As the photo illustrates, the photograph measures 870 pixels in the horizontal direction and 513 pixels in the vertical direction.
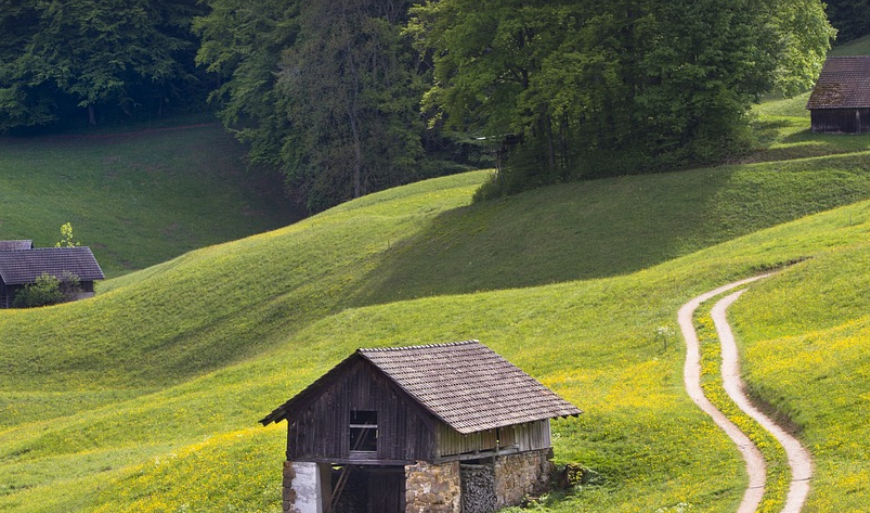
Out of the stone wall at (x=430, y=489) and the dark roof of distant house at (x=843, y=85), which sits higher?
the dark roof of distant house at (x=843, y=85)

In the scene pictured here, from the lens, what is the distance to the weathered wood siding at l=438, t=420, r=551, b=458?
34.3 m

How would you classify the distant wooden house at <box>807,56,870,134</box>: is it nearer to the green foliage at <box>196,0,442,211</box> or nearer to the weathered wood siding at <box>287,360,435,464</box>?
the green foliage at <box>196,0,442,211</box>

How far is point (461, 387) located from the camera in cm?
3553

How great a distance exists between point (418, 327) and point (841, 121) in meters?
37.6

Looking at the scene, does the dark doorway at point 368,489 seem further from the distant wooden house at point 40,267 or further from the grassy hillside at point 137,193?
the grassy hillside at point 137,193

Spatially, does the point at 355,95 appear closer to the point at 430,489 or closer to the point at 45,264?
the point at 45,264

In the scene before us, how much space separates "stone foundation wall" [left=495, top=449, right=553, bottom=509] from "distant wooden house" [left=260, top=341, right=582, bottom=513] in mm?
28

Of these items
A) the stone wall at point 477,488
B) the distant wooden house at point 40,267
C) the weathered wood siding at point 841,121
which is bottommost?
the distant wooden house at point 40,267

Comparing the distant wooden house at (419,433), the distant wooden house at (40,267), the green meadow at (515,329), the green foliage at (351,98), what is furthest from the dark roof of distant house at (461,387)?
the green foliage at (351,98)

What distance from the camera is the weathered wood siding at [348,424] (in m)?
34.3

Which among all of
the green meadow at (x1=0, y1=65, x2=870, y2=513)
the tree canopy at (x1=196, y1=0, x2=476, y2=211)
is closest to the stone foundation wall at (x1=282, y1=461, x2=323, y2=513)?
the green meadow at (x1=0, y1=65, x2=870, y2=513)

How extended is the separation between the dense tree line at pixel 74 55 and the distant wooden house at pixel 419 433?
10172cm

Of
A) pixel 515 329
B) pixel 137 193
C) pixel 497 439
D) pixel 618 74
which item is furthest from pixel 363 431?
pixel 137 193

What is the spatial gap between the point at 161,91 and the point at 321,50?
3768 cm
